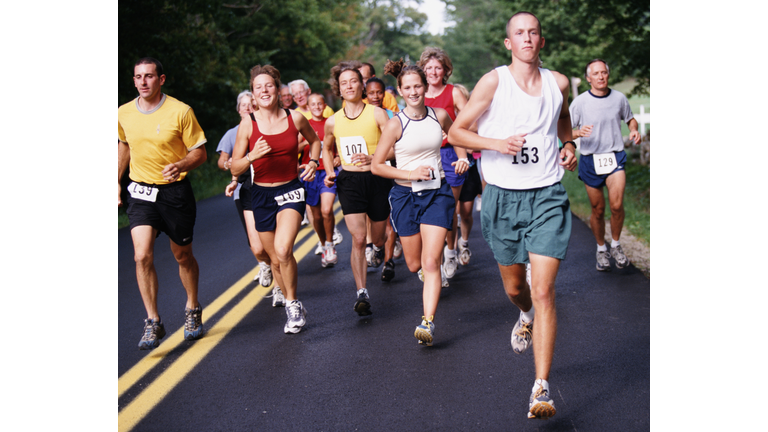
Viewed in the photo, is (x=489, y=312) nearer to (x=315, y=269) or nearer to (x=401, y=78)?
(x=401, y=78)

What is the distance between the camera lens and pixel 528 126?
4.16 meters

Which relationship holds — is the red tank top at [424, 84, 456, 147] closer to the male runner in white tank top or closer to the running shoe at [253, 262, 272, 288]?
the running shoe at [253, 262, 272, 288]

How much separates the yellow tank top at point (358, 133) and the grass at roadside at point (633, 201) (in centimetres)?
400

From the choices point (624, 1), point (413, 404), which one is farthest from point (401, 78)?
point (624, 1)

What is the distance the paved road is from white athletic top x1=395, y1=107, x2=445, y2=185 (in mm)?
1331

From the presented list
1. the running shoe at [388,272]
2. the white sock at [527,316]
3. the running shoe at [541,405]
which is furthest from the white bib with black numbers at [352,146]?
the running shoe at [541,405]

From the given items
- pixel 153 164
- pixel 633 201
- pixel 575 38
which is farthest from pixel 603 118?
pixel 575 38

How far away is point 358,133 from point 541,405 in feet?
10.8

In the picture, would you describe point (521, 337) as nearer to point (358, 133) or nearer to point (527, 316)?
point (527, 316)

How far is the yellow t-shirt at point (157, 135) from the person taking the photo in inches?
211

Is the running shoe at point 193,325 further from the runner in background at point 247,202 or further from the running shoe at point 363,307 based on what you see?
the running shoe at point 363,307

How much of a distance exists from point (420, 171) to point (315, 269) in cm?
321

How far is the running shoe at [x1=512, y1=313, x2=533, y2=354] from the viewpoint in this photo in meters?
4.61

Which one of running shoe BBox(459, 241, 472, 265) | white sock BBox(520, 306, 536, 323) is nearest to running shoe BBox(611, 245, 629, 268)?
running shoe BBox(459, 241, 472, 265)
